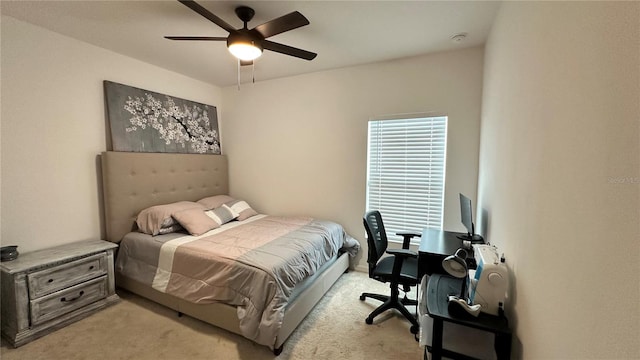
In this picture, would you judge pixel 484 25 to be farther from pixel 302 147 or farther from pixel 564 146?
pixel 302 147

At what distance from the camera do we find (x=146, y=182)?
2.96 meters

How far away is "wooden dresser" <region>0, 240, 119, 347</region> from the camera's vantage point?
1925mm

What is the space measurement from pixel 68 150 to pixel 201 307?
2.03 m

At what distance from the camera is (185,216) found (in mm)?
2777

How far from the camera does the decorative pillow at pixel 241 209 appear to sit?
3.43 meters

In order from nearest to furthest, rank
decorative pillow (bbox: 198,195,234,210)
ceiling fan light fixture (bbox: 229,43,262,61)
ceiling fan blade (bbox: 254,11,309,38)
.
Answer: ceiling fan blade (bbox: 254,11,309,38), ceiling fan light fixture (bbox: 229,43,262,61), decorative pillow (bbox: 198,195,234,210)

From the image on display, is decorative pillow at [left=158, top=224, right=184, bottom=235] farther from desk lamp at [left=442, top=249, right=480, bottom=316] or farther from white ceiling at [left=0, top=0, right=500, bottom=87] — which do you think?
desk lamp at [left=442, top=249, right=480, bottom=316]

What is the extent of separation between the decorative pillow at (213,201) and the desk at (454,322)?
285 centimetres

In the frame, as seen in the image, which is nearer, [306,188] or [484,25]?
[484,25]

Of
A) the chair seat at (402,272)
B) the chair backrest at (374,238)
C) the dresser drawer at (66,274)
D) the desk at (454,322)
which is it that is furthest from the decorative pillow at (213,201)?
the desk at (454,322)

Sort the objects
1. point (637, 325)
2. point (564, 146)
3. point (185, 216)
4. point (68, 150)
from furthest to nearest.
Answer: point (185, 216), point (68, 150), point (564, 146), point (637, 325)

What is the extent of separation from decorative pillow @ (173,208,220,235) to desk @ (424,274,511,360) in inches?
90.8

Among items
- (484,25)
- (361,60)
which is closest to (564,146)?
(484,25)

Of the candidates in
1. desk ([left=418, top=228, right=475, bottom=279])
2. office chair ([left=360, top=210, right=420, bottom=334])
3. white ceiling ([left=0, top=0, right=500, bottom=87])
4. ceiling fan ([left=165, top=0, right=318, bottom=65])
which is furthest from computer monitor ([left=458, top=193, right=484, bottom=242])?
ceiling fan ([left=165, top=0, right=318, bottom=65])
